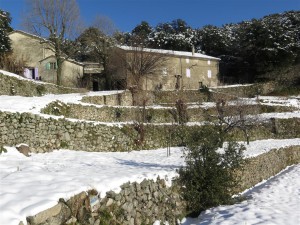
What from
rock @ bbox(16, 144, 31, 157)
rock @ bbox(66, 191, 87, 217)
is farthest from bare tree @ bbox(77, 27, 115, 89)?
rock @ bbox(66, 191, 87, 217)

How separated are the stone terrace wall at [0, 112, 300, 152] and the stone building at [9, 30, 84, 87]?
23.7m

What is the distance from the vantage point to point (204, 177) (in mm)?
9891

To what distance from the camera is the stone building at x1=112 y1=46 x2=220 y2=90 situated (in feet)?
129

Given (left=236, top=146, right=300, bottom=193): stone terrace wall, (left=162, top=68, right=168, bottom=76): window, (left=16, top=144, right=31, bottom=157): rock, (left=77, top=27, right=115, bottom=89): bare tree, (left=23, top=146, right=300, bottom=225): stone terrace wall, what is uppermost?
(left=77, top=27, right=115, bottom=89): bare tree

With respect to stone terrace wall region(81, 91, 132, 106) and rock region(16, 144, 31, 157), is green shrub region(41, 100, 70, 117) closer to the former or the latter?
rock region(16, 144, 31, 157)

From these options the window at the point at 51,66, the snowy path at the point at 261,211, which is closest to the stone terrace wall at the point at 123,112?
the snowy path at the point at 261,211

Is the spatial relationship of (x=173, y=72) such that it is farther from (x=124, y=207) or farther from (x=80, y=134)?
(x=124, y=207)

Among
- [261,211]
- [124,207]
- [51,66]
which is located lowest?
[261,211]

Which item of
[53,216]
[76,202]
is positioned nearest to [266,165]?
[76,202]

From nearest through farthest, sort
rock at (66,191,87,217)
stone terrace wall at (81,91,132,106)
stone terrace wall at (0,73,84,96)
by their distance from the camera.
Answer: rock at (66,191,87,217) → stone terrace wall at (0,73,84,96) → stone terrace wall at (81,91,132,106)

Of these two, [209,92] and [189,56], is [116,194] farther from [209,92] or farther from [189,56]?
[189,56]

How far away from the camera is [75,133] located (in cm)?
1599

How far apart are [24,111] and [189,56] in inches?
1440

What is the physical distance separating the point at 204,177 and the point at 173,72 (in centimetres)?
3697
